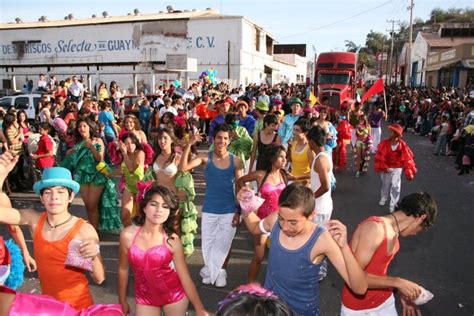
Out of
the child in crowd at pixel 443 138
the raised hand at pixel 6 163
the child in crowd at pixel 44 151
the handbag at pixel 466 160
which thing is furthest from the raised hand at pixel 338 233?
the child in crowd at pixel 443 138

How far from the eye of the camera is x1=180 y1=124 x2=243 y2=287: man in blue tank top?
481cm

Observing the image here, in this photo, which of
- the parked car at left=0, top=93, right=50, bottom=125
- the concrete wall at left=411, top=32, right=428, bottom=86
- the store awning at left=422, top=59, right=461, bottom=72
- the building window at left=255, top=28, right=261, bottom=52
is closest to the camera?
the parked car at left=0, top=93, right=50, bottom=125

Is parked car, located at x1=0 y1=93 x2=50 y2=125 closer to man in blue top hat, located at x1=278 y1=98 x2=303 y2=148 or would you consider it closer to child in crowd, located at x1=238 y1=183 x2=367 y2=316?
man in blue top hat, located at x1=278 y1=98 x2=303 y2=148

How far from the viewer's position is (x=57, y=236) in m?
2.84

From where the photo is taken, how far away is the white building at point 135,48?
37344mm

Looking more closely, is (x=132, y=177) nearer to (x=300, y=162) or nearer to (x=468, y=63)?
(x=300, y=162)

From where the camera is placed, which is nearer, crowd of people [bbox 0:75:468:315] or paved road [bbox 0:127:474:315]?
crowd of people [bbox 0:75:468:315]

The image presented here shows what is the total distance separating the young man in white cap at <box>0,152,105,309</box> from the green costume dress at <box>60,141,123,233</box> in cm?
305

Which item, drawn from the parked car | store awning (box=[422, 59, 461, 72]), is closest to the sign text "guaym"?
the parked car

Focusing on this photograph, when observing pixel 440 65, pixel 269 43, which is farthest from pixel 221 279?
pixel 269 43

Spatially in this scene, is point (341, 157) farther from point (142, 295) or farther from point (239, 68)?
point (239, 68)

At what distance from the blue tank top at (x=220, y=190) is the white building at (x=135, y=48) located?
30.6 metres

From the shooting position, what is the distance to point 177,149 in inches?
212

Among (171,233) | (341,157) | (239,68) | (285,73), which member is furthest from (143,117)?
(285,73)
